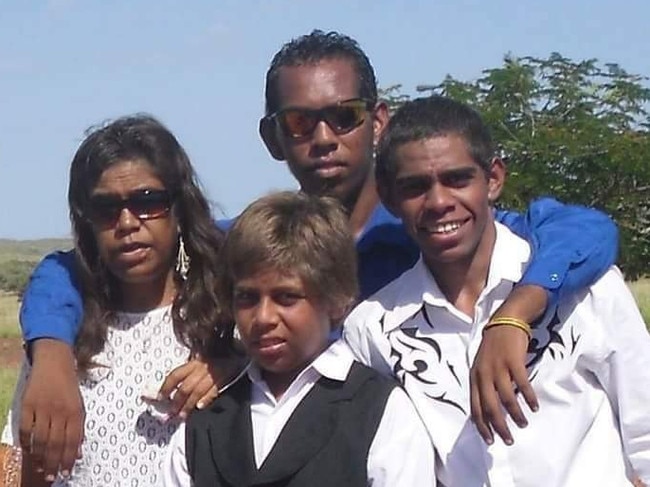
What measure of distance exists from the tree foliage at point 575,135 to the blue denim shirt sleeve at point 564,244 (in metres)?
14.7

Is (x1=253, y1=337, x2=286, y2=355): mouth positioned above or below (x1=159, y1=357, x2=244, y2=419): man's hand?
above

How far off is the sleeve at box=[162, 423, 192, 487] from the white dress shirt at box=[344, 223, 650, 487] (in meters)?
0.55

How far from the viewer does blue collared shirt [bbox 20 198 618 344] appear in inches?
121

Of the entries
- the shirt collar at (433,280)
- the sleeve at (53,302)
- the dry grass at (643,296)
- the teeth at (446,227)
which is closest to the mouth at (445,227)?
the teeth at (446,227)

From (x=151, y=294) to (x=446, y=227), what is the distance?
0.81m

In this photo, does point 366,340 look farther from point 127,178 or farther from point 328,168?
point 127,178

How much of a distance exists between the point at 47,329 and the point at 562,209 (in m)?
1.33

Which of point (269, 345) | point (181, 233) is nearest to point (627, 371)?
point (269, 345)

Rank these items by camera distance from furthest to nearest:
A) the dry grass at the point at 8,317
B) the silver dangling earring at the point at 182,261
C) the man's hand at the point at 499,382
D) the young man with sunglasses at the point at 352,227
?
the dry grass at the point at 8,317 < the silver dangling earring at the point at 182,261 < the young man with sunglasses at the point at 352,227 < the man's hand at the point at 499,382

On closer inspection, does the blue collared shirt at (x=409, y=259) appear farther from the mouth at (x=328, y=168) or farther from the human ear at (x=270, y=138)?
the human ear at (x=270, y=138)

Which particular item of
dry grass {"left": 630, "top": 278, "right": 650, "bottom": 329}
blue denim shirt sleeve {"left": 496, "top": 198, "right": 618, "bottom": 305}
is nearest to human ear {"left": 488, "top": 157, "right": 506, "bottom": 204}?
blue denim shirt sleeve {"left": 496, "top": 198, "right": 618, "bottom": 305}

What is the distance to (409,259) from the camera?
3564 mm

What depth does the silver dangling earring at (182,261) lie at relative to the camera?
3.42 metres

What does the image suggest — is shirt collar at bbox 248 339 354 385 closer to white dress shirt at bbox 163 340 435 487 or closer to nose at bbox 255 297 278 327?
white dress shirt at bbox 163 340 435 487
